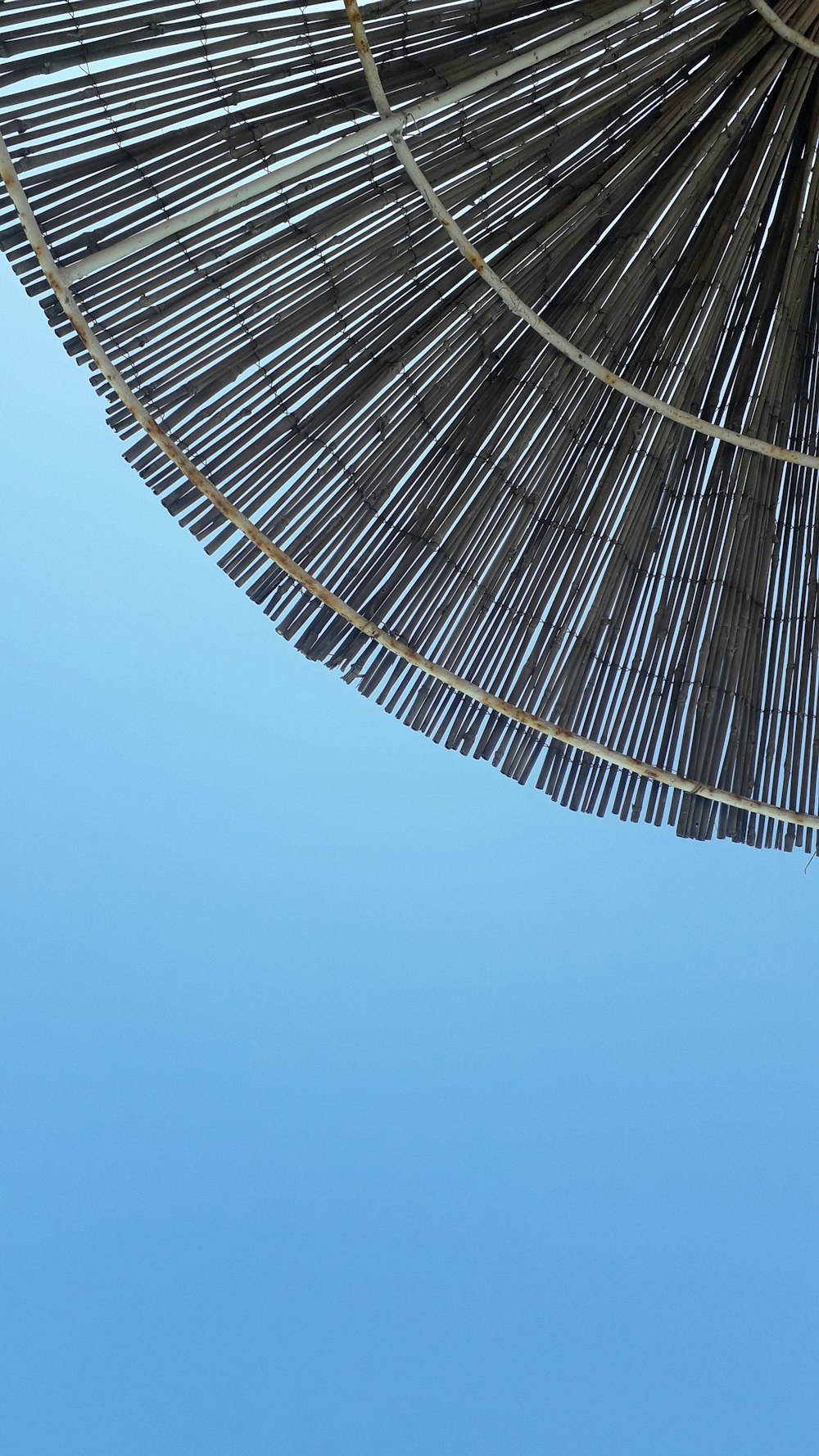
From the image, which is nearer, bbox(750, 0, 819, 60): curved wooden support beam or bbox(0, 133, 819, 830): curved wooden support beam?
bbox(0, 133, 819, 830): curved wooden support beam

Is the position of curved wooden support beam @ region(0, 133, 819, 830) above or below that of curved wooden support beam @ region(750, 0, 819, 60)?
below

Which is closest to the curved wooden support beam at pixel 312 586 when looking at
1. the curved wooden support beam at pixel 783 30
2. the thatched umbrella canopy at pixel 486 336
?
the thatched umbrella canopy at pixel 486 336

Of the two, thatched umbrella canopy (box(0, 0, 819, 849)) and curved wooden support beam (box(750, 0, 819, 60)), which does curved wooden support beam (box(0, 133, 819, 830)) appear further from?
curved wooden support beam (box(750, 0, 819, 60))

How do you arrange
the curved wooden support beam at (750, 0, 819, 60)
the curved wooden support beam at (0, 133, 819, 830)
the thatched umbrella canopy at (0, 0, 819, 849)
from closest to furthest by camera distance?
the curved wooden support beam at (0, 133, 819, 830), the thatched umbrella canopy at (0, 0, 819, 849), the curved wooden support beam at (750, 0, 819, 60)

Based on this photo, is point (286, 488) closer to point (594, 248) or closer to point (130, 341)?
point (130, 341)

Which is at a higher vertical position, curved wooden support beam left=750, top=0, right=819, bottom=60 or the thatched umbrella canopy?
curved wooden support beam left=750, top=0, right=819, bottom=60

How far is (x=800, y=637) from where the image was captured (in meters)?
6.09

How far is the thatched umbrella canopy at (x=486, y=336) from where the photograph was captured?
485cm

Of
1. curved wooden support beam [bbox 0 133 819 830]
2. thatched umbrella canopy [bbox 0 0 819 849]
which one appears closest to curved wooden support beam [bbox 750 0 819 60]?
thatched umbrella canopy [bbox 0 0 819 849]

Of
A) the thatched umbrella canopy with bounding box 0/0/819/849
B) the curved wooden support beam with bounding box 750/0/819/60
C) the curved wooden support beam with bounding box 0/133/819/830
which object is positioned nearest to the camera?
the curved wooden support beam with bounding box 0/133/819/830

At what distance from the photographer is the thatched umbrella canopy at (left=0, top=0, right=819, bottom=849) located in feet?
15.9

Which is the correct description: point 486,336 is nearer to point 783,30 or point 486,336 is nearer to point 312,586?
point 312,586

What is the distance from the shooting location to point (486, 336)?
18.5ft

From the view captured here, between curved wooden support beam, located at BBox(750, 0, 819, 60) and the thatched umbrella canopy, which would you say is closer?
the thatched umbrella canopy
